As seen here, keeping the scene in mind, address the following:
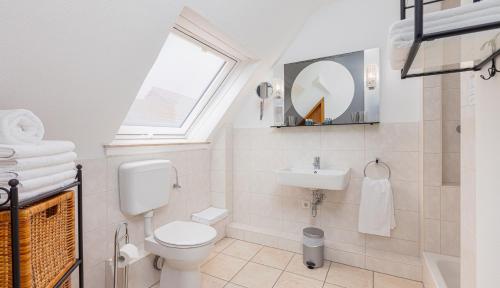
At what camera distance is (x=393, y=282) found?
1.80 metres

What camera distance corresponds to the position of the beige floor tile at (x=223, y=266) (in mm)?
1912

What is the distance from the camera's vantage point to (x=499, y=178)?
723 mm

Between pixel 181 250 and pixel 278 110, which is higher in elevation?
pixel 278 110

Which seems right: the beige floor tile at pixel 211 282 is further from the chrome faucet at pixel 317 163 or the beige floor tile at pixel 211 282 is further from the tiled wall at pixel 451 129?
the tiled wall at pixel 451 129

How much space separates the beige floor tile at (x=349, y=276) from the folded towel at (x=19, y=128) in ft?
6.70

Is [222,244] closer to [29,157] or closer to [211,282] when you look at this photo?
[211,282]

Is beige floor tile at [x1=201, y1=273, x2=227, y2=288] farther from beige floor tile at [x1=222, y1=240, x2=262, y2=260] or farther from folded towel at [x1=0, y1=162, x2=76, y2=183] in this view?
folded towel at [x1=0, y1=162, x2=76, y2=183]

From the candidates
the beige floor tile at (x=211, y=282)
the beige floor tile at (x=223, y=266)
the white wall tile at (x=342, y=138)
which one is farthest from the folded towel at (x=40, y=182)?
the white wall tile at (x=342, y=138)

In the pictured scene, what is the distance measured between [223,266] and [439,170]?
74.7 inches

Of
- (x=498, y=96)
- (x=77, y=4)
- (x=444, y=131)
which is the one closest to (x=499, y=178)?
(x=498, y=96)

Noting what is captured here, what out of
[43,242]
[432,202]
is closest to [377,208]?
[432,202]

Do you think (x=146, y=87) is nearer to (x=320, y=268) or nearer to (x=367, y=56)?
(x=367, y=56)

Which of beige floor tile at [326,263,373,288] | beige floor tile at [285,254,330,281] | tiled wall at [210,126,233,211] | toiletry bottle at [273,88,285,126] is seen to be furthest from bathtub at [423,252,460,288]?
tiled wall at [210,126,233,211]

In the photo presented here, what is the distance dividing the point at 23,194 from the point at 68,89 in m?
0.62
